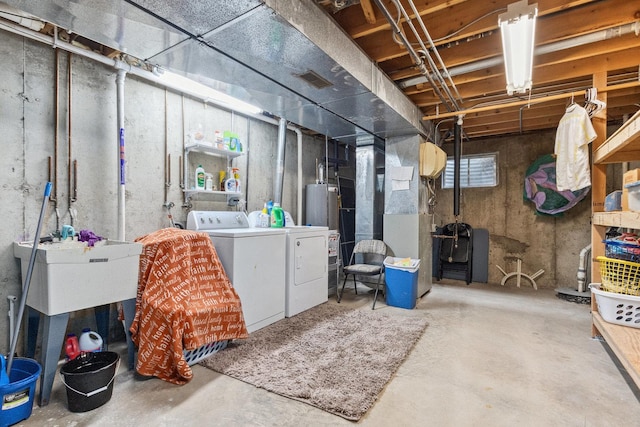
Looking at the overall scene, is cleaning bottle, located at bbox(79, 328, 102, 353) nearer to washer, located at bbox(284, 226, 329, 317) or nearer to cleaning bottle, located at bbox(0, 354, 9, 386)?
cleaning bottle, located at bbox(0, 354, 9, 386)

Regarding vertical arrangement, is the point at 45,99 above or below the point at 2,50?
below

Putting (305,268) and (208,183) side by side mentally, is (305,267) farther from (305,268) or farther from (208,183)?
(208,183)

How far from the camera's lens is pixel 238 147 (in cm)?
333

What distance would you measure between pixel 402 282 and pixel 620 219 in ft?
6.59

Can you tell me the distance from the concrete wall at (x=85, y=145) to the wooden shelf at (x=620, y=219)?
11.3 feet

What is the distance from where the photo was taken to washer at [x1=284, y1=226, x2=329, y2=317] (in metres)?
3.16

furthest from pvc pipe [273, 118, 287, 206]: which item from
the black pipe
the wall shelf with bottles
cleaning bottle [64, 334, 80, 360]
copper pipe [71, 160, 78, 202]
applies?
cleaning bottle [64, 334, 80, 360]

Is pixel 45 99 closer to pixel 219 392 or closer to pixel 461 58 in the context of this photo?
pixel 219 392

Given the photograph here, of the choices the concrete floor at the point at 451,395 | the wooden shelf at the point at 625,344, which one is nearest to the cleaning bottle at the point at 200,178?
the concrete floor at the point at 451,395

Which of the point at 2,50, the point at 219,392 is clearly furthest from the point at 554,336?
the point at 2,50

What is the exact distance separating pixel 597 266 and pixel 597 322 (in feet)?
1.80

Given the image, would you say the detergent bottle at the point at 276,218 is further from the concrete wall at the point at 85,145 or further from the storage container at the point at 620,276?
the storage container at the point at 620,276

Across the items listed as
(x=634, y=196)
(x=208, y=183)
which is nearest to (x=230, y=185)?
(x=208, y=183)

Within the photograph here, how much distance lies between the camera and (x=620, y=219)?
197 centimetres
